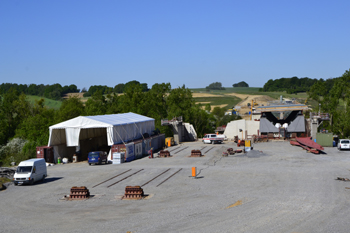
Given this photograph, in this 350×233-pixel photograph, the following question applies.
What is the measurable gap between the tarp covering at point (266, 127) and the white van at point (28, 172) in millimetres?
45192

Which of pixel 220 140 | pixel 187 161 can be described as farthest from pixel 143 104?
pixel 187 161

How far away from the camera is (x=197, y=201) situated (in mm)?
23344

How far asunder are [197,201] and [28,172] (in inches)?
650

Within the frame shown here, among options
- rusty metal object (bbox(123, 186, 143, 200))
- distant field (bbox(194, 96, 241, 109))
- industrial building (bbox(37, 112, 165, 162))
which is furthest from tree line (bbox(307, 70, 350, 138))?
distant field (bbox(194, 96, 241, 109))

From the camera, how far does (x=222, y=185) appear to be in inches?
1126

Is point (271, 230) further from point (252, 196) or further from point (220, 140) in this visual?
point (220, 140)

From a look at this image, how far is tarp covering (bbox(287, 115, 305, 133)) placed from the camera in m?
66.9

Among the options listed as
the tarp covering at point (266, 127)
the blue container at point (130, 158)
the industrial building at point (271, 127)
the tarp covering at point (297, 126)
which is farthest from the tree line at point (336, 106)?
the blue container at point (130, 158)

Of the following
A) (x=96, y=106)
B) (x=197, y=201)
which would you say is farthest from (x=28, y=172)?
(x=96, y=106)

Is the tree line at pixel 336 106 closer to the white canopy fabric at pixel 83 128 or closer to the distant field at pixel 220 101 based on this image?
the white canopy fabric at pixel 83 128

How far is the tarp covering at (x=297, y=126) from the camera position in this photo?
66.9 metres

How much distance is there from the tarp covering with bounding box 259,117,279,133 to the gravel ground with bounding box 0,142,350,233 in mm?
26768

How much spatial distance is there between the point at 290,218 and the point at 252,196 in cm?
557

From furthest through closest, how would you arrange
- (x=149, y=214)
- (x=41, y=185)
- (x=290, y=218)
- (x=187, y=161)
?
1. (x=187, y=161)
2. (x=41, y=185)
3. (x=149, y=214)
4. (x=290, y=218)
